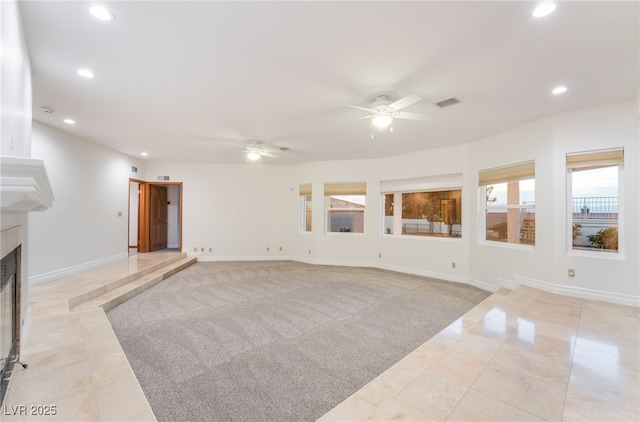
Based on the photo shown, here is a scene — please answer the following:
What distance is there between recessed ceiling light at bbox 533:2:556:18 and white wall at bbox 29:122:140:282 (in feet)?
20.2

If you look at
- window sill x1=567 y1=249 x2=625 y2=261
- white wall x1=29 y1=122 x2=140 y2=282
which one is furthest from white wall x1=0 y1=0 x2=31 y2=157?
window sill x1=567 y1=249 x2=625 y2=261

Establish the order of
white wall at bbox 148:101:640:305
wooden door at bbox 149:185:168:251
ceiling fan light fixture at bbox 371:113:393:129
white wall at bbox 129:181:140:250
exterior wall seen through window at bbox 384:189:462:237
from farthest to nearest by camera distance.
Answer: white wall at bbox 129:181:140:250 < wooden door at bbox 149:185:168:251 < exterior wall seen through window at bbox 384:189:462:237 < white wall at bbox 148:101:640:305 < ceiling fan light fixture at bbox 371:113:393:129

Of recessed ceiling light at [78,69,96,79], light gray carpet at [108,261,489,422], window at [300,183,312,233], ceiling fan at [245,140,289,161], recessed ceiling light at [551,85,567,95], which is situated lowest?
light gray carpet at [108,261,489,422]

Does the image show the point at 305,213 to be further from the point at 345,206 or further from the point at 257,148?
the point at 257,148

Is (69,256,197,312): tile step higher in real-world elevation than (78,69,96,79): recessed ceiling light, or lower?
lower

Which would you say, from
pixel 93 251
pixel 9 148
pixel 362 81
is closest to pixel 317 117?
pixel 362 81

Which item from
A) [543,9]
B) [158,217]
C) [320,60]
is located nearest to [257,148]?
[320,60]

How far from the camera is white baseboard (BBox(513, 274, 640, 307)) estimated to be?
11.0ft

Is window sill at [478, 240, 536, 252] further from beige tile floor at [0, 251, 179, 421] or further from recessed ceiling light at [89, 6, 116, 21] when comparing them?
recessed ceiling light at [89, 6, 116, 21]

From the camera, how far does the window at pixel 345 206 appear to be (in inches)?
271

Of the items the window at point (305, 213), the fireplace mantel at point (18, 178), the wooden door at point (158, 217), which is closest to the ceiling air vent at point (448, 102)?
the fireplace mantel at point (18, 178)

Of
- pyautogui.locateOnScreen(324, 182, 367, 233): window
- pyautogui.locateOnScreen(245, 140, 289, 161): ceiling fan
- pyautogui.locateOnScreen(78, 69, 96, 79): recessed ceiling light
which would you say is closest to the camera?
pyautogui.locateOnScreen(78, 69, 96, 79): recessed ceiling light

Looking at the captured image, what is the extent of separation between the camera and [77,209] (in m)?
4.93

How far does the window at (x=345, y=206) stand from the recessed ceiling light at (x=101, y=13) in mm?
5381
